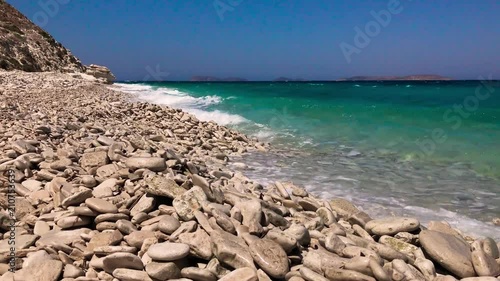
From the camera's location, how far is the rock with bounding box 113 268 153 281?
2994 millimetres

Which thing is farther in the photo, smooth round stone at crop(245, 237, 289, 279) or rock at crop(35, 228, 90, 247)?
rock at crop(35, 228, 90, 247)

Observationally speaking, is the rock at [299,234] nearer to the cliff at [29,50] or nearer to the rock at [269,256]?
the rock at [269,256]

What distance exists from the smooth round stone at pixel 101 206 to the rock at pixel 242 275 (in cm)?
149

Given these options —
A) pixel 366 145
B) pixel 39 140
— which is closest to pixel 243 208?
pixel 39 140

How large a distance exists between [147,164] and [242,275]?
2.41 m

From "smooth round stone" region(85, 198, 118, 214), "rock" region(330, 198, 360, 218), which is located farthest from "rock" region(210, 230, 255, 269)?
"rock" region(330, 198, 360, 218)

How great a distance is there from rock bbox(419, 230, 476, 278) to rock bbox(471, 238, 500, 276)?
50 millimetres

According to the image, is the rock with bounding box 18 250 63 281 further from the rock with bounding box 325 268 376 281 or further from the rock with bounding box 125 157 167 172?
the rock with bounding box 325 268 376 281

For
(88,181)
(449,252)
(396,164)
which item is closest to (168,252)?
(88,181)

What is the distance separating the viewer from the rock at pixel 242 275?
2953mm

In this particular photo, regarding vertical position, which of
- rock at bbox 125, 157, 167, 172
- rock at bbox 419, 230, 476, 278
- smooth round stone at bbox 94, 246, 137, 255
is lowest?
rock at bbox 419, 230, 476, 278

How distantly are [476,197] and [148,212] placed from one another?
5481 mm

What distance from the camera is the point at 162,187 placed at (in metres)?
4.15

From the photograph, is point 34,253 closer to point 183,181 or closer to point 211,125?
point 183,181
